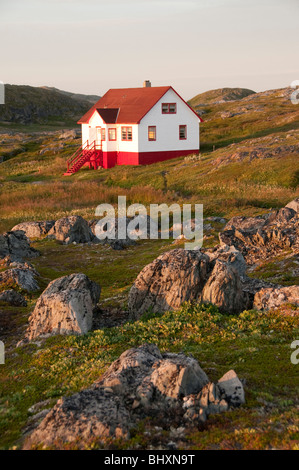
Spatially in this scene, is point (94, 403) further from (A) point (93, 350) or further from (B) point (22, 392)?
(A) point (93, 350)

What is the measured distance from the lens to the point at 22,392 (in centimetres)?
1113

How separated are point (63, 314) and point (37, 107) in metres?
141

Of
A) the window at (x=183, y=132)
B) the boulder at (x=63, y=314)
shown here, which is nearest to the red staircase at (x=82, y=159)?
the window at (x=183, y=132)

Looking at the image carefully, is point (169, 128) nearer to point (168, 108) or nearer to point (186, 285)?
point (168, 108)

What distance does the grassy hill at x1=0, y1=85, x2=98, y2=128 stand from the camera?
140 meters

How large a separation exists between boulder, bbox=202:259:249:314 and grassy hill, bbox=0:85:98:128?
123 metres

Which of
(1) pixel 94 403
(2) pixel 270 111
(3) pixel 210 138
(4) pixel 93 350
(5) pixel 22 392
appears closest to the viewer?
(1) pixel 94 403

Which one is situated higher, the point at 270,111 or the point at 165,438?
the point at 270,111

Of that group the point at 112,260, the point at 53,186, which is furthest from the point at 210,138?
the point at 112,260

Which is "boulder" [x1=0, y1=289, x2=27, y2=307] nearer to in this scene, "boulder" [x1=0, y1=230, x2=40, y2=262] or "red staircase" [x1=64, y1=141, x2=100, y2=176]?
"boulder" [x1=0, y1=230, x2=40, y2=262]

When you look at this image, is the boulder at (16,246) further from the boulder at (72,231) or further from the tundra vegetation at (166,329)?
the boulder at (72,231)

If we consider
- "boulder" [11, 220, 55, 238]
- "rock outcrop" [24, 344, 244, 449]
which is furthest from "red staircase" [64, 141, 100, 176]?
"rock outcrop" [24, 344, 244, 449]

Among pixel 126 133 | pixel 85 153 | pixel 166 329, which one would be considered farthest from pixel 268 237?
pixel 85 153

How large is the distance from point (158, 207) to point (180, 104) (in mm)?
33557
